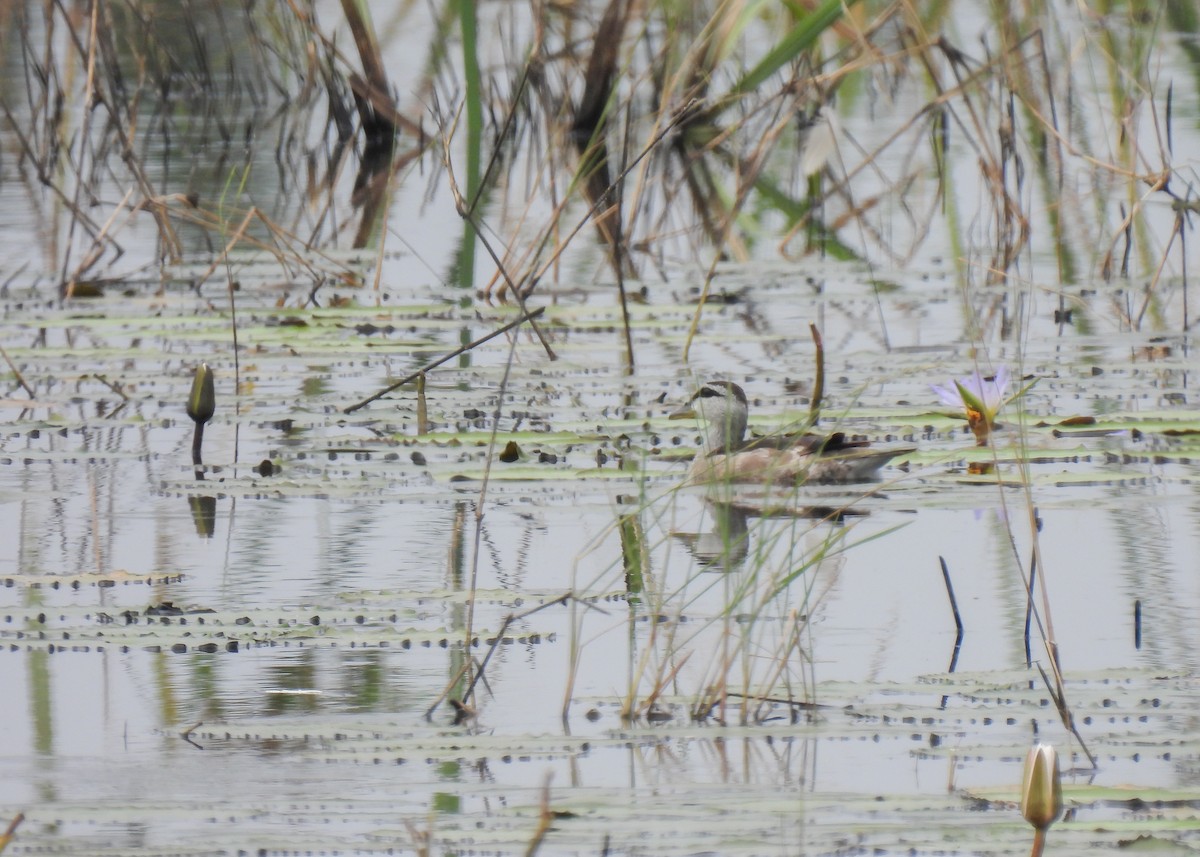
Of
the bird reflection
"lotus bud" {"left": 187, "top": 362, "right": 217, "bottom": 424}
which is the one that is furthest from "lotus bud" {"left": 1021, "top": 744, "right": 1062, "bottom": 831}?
"lotus bud" {"left": 187, "top": 362, "right": 217, "bottom": 424}

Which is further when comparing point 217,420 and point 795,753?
point 217,420

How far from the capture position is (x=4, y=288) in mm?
7742

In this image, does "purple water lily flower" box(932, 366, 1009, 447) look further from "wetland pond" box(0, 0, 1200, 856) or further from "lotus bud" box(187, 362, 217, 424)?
"lotus bud" box(187, 362, 217, 424)

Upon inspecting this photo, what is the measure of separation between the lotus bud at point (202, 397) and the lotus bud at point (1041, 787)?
3.55m

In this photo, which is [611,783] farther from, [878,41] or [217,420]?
[878,41]

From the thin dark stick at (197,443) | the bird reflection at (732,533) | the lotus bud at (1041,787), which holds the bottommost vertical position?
the lotus bud at (1041,787)

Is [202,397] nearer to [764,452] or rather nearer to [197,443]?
[197,443]

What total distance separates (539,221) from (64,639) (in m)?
5.61

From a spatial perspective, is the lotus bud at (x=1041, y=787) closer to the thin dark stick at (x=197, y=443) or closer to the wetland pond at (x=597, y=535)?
the wetland pond at (x=597, y=535)

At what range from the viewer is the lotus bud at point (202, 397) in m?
5.54

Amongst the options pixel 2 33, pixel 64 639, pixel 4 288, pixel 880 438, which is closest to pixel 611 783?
pixel 64 639

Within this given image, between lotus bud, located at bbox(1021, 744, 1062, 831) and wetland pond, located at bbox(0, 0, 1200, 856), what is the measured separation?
0.53 metres

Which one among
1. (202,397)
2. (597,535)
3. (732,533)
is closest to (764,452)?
(732,533)

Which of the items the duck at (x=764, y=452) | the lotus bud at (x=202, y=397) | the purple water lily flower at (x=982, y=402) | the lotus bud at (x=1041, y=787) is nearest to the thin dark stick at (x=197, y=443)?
the lotus bud at (x=202, y=397)
